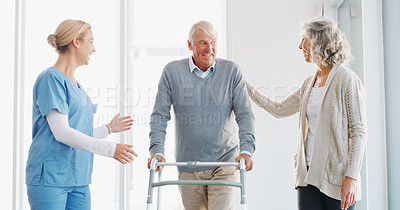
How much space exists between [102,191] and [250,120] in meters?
1.95

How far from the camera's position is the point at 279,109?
2.55 m

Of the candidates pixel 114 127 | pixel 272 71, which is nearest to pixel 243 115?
pixel 114 127

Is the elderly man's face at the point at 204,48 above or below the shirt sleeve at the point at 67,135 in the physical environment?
above

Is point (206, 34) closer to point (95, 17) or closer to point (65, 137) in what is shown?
point (65, 137)

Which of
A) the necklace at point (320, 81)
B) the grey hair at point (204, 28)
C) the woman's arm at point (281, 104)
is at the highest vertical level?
the grey hair at point (204, 28)

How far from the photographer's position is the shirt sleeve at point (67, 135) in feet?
6.47

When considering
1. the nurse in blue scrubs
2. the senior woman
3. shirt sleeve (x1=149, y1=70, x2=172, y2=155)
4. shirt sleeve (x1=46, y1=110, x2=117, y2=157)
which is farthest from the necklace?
shirt sleeve (x1=46, y1=110, x2=117, y2=157)

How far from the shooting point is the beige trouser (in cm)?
216

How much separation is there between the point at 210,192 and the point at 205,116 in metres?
0.40

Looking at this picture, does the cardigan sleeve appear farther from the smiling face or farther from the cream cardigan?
the smiling face

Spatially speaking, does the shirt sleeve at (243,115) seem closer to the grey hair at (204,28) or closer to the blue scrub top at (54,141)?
the grey hair at (204,28)

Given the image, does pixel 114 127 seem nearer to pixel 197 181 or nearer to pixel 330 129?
pixel 197 181

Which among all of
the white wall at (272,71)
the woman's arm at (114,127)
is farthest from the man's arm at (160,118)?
the white wall at (272,71)
